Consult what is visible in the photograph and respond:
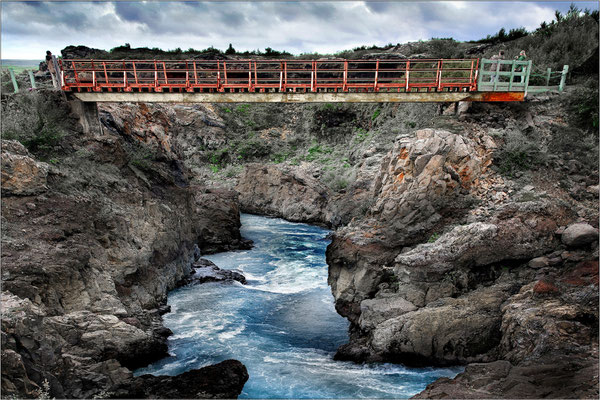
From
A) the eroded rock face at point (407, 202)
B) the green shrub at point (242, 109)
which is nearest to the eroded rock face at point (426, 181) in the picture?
the eroded rock face at point (407, 202)

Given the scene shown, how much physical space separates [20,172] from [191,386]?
898cm

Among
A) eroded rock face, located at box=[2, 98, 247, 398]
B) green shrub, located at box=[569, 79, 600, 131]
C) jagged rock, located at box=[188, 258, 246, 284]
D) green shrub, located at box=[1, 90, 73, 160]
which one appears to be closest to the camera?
eroded rock face, located at box=[2, 98, 247, 398]

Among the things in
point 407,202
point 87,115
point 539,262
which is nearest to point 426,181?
point 407,202

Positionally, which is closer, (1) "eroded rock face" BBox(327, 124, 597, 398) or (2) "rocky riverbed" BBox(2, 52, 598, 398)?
(2) "rocky riverbed" BBox(2, 52, 598, 398)

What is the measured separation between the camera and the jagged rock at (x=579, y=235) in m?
12.1

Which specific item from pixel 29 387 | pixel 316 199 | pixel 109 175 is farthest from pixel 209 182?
pixel 29 387

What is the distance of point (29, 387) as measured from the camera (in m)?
8.34

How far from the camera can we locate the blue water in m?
11.8

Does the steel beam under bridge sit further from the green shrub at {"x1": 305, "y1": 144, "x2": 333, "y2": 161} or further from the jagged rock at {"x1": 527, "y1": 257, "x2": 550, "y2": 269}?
the green shrub at {"x1": 305, "y1": 144, "x2": 333, "y2": 161}

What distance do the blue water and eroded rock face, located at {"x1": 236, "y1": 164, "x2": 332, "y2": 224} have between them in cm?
710

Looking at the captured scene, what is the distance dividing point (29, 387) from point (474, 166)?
594 inches

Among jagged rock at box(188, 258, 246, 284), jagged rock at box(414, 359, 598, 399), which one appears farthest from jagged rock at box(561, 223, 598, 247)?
jagged rock at box(188, 258, 246, 284)

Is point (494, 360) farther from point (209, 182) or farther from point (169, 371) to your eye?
point (209, 182)

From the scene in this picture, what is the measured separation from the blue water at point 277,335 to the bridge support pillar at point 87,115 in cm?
831
